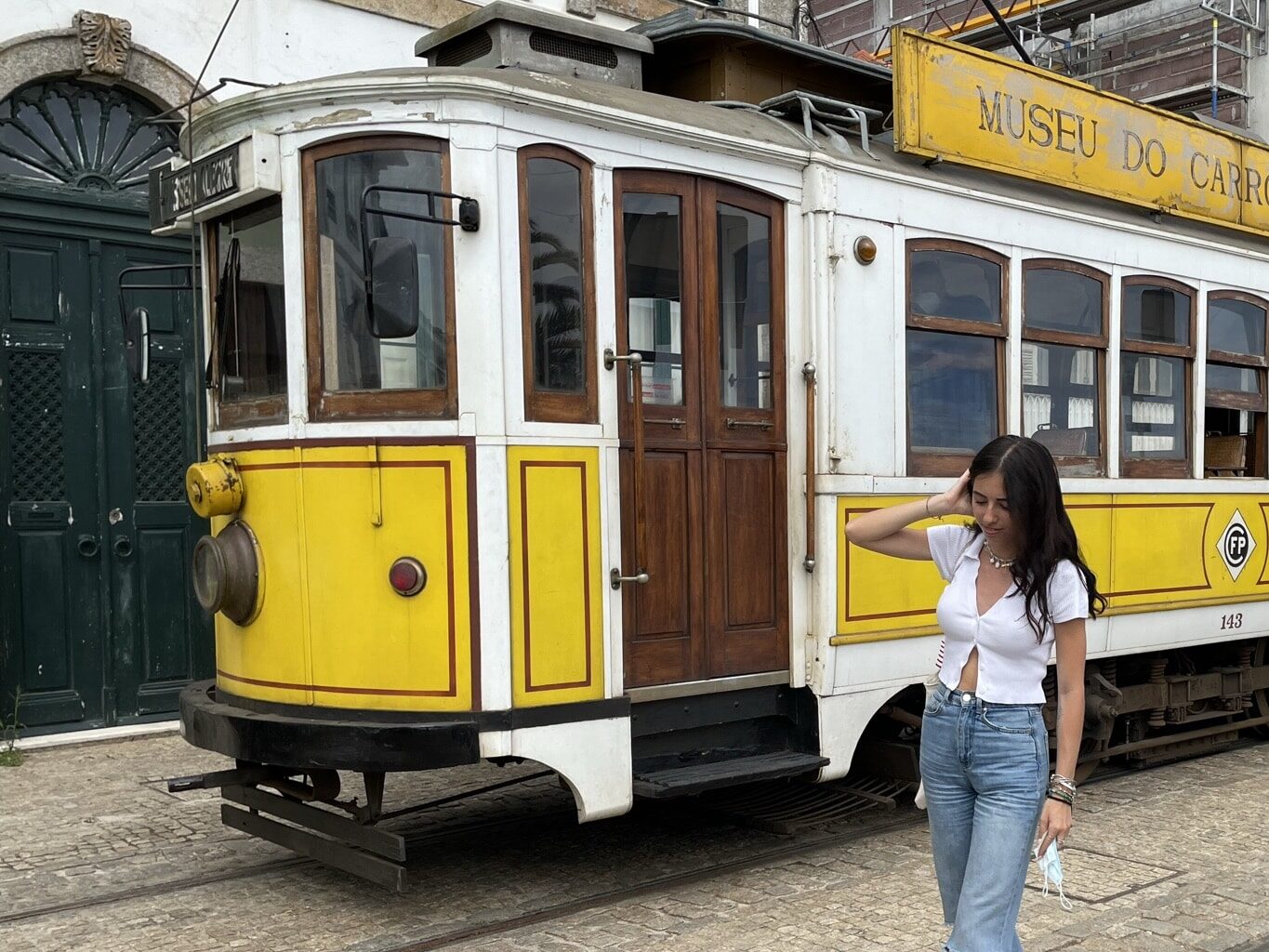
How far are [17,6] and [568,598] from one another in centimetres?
580

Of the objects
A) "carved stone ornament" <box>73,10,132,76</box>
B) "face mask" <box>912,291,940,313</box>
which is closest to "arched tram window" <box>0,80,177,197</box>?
"carved stone ornament" <box>73,10,132,76</box>

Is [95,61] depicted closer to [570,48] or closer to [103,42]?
[103,42]

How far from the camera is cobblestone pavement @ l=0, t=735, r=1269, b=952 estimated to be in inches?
199

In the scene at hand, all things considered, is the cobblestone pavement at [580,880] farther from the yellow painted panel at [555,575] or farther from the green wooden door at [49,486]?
the green wooden door at [49,486]

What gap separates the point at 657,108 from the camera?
568 cm

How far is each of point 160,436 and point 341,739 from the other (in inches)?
195

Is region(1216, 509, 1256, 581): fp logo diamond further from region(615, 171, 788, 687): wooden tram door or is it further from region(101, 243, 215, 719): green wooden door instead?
region(101, 243, 215, 719): green wooden door

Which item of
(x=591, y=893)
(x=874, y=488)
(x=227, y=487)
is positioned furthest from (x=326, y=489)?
(x=874, y=488)

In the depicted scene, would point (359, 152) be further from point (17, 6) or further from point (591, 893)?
point (17, 6)

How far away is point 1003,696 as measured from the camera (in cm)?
337

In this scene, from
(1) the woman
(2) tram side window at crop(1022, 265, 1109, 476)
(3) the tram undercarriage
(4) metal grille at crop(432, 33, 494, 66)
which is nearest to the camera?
(1) the woman

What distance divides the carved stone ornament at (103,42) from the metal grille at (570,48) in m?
3.93

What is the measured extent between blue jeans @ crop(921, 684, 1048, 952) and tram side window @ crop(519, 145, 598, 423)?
7.42ft

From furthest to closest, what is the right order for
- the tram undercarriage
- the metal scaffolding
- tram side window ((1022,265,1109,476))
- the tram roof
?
1. the metal scaffolding
2. tram side window ((1022,265,1109,476))
3. the tram undercarriage
4. the tram roof
